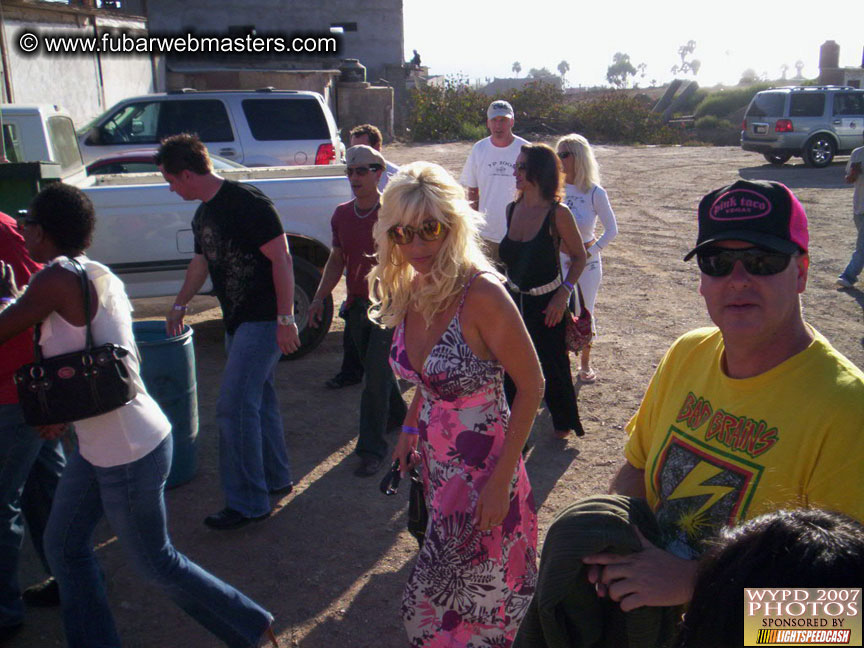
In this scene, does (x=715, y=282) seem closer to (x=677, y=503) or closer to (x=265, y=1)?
(x=677, y=503)

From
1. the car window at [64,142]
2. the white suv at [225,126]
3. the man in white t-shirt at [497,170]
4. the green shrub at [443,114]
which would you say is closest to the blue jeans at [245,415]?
the man in white t-shirt at [497,170]

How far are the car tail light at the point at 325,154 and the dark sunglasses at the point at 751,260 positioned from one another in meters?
10.6

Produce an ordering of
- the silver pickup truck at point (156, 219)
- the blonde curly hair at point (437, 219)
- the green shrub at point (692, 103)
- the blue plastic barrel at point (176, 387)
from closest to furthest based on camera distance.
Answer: the blonde curly hair at point (437, 219) < the blue plastic barrel at point (176, 387) < the silver pickup truck at point (156, 219) < the green shrub at point (692, 103)

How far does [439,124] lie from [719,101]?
1738cm

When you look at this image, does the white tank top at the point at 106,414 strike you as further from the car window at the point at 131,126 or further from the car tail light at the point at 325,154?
the car window at the point at 131,126

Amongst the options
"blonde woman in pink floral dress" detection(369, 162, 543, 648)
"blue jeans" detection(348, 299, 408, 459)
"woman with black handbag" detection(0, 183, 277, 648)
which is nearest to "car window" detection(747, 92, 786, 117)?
"blue jeans" detection(348, 299, 408, 459)

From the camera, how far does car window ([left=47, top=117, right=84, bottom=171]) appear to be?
7.04m

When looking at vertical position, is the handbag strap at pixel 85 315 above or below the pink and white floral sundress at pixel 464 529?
above

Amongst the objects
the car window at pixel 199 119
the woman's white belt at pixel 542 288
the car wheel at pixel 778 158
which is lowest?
the car wheel at pixel 778 158

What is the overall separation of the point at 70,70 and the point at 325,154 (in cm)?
679

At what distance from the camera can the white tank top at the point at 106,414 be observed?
9.01ft

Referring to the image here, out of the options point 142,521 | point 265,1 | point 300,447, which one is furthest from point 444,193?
point 265,1

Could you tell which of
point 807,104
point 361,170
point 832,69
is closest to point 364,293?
point 361,170

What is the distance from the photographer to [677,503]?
68.8 inches
